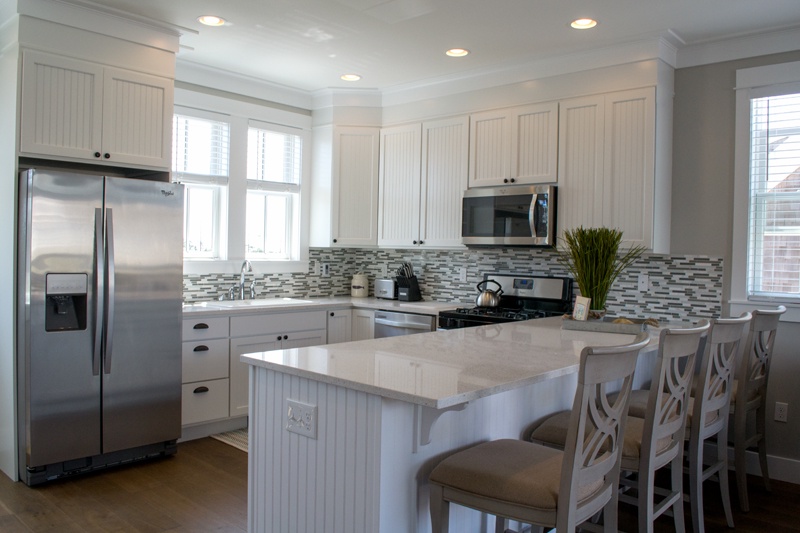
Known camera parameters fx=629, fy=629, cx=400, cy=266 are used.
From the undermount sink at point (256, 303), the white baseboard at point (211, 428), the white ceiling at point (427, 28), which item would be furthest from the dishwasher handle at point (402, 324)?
the white ceiling at point (427, 28)

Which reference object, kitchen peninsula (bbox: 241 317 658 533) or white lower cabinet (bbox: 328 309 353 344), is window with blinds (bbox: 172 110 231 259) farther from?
kitchen peninsula (bbox: 241 317 658 533)

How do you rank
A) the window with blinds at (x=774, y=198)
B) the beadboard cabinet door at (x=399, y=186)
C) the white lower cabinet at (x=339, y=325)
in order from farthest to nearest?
the beadboard cabinet door at (x=399, y=186), the white lower cabinet at (x=339, y=325), the window with blinds at (x=774, y=198)

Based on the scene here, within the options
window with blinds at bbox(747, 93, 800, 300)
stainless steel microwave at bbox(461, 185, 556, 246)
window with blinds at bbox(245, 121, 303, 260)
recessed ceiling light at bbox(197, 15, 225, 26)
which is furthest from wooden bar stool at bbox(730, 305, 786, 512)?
window with blinds at bbox(245, 121, 303, 260)

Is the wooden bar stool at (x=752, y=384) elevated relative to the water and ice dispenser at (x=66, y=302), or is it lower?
lower

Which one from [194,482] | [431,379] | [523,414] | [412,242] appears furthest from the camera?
[412,242]

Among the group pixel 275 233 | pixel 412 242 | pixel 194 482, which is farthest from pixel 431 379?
pixel 275 233

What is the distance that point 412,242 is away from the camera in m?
5.02

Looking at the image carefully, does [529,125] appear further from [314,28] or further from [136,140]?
[136,140]

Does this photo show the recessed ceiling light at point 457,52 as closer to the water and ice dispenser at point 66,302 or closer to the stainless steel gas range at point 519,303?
the stainless steel gas range at point 519,303

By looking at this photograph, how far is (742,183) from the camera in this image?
3.76 metres

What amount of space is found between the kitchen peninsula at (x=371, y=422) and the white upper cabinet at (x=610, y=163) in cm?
174

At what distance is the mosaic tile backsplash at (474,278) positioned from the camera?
12.9 ft

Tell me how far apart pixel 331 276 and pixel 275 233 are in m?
0.68

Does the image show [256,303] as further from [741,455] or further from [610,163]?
[741,455]
